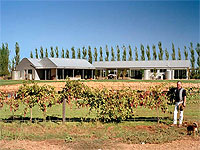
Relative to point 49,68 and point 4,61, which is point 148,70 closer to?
point 49,68

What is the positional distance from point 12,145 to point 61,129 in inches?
79.1

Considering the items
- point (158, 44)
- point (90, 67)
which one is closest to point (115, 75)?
point (90, 67)

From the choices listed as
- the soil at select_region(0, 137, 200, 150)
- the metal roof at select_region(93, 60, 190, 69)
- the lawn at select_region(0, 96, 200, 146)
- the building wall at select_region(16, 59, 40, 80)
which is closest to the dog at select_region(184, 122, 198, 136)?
the lawn at select_region(0, 96, 200, 146)

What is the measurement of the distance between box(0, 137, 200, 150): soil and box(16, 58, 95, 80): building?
3360 cm

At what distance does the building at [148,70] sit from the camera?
46469mm

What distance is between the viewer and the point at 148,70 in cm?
4644

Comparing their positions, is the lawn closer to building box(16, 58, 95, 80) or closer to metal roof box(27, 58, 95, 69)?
metal roof box(27, 58, 95, 69)

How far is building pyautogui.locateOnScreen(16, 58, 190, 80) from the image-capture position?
139 ft

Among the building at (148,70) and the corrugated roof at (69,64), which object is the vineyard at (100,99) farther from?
the building at (148,70)

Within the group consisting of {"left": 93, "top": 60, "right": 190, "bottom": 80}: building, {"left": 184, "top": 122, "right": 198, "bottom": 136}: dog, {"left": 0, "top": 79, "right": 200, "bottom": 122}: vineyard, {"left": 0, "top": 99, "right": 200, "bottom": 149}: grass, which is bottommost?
{"left": 0, "top": 99, "right": 200, "bottom": 149}: grass

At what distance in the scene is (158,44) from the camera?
2527 inches

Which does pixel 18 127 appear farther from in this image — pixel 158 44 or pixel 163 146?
pixel 158 44

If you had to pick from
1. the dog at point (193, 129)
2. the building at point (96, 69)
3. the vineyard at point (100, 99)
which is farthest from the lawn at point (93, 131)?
the building at point (96, 69)

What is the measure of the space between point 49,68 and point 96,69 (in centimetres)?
1161
